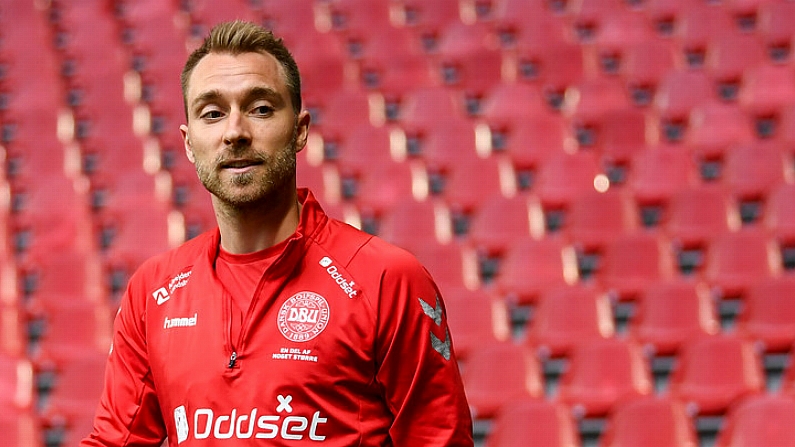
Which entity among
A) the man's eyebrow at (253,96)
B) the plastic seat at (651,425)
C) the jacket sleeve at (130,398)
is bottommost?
the plastic seat at (651,425)

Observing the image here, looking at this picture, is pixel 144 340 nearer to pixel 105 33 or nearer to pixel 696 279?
pixel 696 279

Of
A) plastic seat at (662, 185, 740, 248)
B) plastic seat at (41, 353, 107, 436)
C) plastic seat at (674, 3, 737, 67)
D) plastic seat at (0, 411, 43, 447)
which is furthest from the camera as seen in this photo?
plastic seat at (674, 3, 737, 67)

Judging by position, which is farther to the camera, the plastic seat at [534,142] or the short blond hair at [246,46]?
the plastic seat at [534,142]

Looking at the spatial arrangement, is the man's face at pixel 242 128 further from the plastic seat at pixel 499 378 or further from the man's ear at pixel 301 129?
the plastic seat at pixel 499 378

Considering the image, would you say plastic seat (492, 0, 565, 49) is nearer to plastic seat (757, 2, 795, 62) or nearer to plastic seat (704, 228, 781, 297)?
plastic seat (757, 2, 795, 62)

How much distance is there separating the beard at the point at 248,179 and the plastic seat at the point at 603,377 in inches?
34.5

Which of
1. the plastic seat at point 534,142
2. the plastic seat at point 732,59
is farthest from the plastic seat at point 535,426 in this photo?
the plastic seat at point 732,59

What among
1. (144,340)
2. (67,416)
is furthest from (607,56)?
(144,340)

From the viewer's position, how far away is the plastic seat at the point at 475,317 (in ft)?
4.73

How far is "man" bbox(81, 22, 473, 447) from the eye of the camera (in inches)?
19.3

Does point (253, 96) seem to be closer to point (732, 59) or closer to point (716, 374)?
point (716, 374)

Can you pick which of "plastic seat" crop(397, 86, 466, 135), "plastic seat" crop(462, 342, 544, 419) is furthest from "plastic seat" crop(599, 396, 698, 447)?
"plastic seat" crop(397, 86, 466, 135)

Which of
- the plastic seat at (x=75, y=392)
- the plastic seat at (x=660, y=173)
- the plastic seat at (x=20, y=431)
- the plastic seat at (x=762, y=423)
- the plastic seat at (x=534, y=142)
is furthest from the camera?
the plastic seat at (x=534, y=142)

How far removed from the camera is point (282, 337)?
0.50 metres
